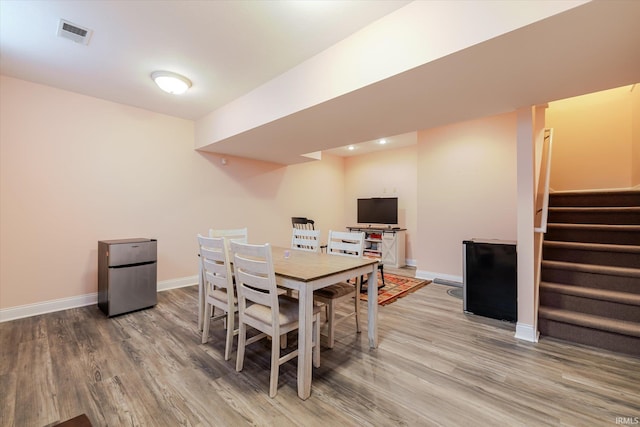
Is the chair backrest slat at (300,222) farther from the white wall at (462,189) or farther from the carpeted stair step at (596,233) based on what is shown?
the carpeted stair step at (596,233)

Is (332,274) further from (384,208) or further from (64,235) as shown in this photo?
(384,208)

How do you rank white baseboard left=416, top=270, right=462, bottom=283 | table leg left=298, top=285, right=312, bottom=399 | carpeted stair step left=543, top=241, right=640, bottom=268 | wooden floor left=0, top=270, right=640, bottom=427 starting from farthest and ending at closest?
white baseboard left=416, top=270, right=462, bottom=283 → carpeted stair step left=543, top=241, right=640, bottom=268 → table leg left=298, top=285, right=312, bottom=399 → wooden floor left=0, top=270, right=640, bottom=427

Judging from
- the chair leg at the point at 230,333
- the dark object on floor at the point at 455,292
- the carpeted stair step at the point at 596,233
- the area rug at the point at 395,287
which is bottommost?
the dark object on floor at the point at 455,292

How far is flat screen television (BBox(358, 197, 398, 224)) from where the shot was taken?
5914mm

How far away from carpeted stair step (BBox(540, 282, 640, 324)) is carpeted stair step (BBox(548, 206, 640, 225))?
3.87 ft

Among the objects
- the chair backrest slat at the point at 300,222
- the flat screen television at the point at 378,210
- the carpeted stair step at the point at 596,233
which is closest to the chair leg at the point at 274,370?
the carpeted stair step at the point at 596,233

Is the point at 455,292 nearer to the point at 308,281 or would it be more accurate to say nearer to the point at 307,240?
the point at 307,240

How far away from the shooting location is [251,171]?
16.6 feet

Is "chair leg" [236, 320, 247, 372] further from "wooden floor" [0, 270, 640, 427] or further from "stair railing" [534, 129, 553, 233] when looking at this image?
"stair railing" [534, 129, 553, 233]

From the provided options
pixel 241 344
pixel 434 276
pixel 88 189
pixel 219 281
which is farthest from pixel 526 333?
pixel 88 189

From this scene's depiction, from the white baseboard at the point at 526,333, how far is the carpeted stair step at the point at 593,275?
2.49ft

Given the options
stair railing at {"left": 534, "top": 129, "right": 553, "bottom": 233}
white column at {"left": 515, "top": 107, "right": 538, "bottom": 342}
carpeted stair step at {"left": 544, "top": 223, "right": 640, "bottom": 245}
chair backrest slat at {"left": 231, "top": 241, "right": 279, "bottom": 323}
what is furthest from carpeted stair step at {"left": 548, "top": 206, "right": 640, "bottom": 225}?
chair backrest slat at {"left": 231, "top": 241, "right": 279, "bottom": 323}

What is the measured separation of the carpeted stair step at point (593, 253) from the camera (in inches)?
104

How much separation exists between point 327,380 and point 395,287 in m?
2.51
